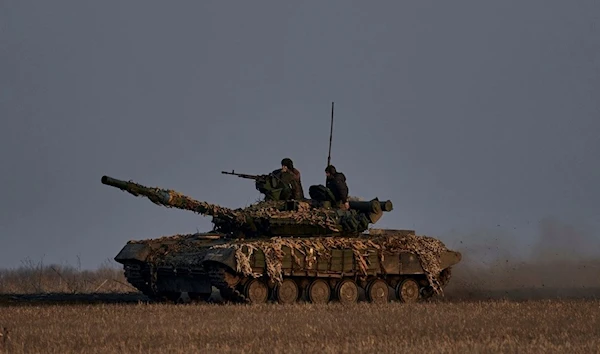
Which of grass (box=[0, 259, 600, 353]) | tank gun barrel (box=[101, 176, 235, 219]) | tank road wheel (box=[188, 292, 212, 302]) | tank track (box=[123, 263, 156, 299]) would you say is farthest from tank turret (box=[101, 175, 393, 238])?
grass (box=[0, 259, 600, 353])

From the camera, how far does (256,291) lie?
31203 millimetres

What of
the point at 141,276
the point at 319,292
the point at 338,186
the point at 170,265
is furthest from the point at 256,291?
the point at 338,186

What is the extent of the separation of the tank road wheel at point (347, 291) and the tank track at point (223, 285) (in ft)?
9.13

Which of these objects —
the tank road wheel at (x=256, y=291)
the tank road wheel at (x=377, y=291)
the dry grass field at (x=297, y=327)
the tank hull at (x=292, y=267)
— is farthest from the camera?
the tank road wheel at (x=377, y=291)

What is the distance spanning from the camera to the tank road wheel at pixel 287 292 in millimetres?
31516

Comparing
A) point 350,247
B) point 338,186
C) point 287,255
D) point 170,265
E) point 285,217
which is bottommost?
point 170,265

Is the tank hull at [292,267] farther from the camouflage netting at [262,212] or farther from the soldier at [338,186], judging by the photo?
the soldier at [338,186]

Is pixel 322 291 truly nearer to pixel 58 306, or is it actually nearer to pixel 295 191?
pixel 295 191

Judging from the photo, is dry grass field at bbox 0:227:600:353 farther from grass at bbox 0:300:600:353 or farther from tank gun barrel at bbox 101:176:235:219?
tank gun barrel at bbox 101:176:235:219

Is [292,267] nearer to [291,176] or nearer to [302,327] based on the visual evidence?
[291,176]

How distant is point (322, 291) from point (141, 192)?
5128 millimetres

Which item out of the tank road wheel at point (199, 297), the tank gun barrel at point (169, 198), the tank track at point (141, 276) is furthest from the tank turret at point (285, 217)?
the tank track at point (141, 276)

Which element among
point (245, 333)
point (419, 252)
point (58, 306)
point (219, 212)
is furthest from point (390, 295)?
point (245, 333)

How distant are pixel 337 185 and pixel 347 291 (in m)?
2.71
